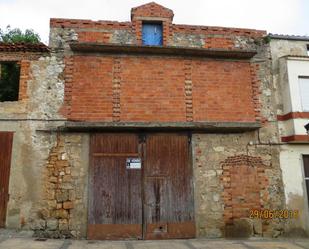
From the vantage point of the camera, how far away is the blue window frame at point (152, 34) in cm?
1064

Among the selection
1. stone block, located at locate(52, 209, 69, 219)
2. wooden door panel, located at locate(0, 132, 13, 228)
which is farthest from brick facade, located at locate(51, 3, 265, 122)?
stone block, located at locate(52, 209, 69, 219)

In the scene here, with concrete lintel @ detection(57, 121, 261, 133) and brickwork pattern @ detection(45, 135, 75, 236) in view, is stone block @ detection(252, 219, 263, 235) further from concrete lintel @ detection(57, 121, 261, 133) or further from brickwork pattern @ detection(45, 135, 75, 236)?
brickwork pattern @ detection(45, 135, 75, 236)

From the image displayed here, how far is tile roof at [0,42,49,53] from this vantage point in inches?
387

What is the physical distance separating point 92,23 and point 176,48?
282 cm

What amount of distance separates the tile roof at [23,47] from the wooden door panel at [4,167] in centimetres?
259

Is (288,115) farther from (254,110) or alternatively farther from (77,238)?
(77,238)

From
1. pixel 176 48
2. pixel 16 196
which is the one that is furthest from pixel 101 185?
pixel 176 48

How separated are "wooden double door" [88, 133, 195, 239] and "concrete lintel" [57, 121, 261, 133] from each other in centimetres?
35

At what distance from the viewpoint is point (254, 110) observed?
1045cm

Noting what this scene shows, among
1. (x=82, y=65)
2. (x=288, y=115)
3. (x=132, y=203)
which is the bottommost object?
(x=132, y=203)

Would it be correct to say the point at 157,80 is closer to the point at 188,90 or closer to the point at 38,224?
the point at 188,90
